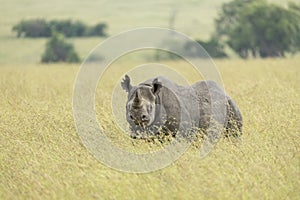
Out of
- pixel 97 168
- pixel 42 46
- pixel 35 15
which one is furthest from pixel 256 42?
pixel 97 168

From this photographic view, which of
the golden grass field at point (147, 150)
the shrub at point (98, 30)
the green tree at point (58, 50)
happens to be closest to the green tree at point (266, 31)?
the green tree at point (58, 50)

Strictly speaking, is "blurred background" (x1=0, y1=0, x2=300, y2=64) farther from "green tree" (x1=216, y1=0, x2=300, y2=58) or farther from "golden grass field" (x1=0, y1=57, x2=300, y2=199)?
"golden grass field" (x1=0, y1=57, x2=300, y2=199)

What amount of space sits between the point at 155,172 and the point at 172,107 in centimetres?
171

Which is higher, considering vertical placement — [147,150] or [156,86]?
[156,86]

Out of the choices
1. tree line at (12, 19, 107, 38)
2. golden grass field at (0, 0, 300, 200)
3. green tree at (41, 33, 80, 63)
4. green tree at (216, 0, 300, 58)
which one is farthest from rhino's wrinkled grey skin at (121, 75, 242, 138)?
tree line at (12, 19, 107, 38)

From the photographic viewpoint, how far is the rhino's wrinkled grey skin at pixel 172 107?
873cm

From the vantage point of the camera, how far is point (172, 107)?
9.29 meters

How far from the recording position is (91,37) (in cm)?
5469

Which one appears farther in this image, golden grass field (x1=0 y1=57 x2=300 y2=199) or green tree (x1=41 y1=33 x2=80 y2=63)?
green tree (x1=41 y1=33 x2=80 y2=63)

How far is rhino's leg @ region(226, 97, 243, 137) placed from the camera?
9602 mm

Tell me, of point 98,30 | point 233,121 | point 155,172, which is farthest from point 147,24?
point 155,172

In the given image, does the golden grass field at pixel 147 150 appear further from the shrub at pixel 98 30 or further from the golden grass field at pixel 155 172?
the shrub at pixel 98 30

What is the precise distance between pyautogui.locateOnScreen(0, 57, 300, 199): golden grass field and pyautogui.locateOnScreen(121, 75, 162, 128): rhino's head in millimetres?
333

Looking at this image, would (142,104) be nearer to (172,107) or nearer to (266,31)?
(172,107)
